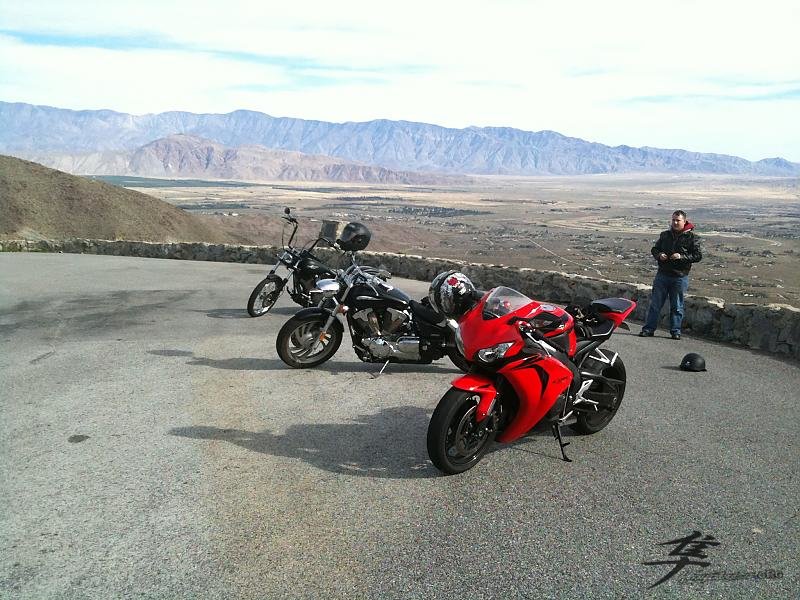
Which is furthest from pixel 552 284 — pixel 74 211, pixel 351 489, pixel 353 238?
pixel 74 211

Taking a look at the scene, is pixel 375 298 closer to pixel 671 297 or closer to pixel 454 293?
pixel 454 293

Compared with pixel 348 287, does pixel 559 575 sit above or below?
below

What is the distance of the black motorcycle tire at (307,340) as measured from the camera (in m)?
7.56

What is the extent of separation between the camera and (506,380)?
4.97 m

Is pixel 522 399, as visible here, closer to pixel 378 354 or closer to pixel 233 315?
pixel 378 354

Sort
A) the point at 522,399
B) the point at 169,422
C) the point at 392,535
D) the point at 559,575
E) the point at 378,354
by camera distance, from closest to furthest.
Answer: the point at 559,575 → the point at 392,535 → the point at 522,399 → the point at 169,422 → the point at 378,354

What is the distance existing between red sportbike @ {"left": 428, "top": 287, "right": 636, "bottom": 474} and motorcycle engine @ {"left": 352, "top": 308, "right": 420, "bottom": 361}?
1.99 m

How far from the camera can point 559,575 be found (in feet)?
12.7

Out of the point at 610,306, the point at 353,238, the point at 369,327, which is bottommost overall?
the point at 369,327

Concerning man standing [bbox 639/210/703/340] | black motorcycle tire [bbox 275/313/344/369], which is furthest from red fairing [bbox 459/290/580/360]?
man standing [bbox 639/210/703/340]

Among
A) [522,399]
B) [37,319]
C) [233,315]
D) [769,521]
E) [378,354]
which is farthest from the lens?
[233,315]

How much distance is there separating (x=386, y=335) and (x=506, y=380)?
2416mm

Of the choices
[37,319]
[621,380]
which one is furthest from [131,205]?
[621,380]

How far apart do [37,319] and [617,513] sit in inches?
347
